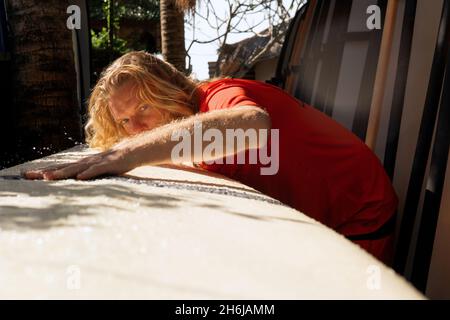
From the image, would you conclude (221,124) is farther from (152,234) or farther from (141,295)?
(141,295)

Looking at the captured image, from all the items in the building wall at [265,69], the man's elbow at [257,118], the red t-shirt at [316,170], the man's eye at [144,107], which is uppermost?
the man's elbow at [257,118]

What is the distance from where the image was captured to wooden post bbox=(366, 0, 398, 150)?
9.48ft

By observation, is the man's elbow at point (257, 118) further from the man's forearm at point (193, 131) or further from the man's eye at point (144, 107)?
the man's eye at point (144, 107)

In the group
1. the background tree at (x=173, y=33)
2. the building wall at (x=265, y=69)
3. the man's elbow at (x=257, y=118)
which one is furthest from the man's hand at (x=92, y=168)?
the building wall at (x=265, y=69)

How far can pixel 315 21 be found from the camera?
207 inches

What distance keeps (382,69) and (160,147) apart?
5.34 feet

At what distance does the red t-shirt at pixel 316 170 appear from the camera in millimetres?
2148

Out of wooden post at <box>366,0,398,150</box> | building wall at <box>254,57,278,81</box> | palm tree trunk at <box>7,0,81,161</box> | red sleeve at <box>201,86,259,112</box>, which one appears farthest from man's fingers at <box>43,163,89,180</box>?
building wall at <box>254,57,278,81</box>

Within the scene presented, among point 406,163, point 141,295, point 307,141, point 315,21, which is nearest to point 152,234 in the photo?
point 141,295

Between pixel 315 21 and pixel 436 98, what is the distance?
11.2 feet

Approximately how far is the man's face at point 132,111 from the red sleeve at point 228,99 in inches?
10.3

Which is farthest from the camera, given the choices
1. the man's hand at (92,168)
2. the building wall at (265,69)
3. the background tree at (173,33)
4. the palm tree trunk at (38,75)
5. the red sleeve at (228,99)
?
the building wall at (265,69)

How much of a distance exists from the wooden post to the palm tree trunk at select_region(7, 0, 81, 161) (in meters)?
2.56

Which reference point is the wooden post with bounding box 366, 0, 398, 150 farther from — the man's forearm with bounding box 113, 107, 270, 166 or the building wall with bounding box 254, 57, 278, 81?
the building wall with bounding box 254, 57, 278, 81
